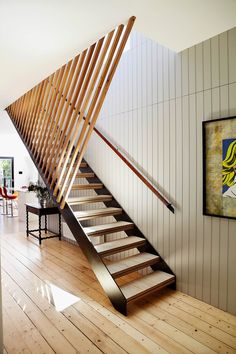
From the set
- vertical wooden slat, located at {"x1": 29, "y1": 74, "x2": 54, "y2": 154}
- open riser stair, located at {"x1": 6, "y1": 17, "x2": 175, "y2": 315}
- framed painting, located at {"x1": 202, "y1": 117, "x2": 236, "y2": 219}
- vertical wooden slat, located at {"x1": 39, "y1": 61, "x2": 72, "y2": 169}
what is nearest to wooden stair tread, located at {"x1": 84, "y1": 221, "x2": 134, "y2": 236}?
open riser stair, located at {"x1": 6, "y1": 17, "x2": 175, "y2": 315}

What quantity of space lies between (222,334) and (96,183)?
107 inches

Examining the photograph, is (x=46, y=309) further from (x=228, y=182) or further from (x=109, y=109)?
(x=109, y=109)

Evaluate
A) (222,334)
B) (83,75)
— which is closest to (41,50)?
(83,75)

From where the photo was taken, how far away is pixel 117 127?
3854 mm

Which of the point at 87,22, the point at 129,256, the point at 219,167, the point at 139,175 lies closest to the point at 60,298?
the point at 129,256

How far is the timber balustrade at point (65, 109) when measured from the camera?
9.39ft

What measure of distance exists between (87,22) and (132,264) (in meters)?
2.64

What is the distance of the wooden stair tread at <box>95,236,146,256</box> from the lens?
2970mm

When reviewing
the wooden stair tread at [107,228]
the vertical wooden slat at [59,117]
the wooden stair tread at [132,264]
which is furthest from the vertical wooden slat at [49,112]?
the wooden stair tread at [132,264]

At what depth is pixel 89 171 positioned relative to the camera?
14.6 ft

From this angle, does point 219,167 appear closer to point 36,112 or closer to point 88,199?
point 88,199

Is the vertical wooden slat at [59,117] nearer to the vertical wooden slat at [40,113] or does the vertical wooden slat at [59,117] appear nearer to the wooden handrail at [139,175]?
the vertical wooden slat at [40,113]

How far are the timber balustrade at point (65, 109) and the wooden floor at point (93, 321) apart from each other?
3.77ft

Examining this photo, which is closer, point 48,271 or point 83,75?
point 83,75
